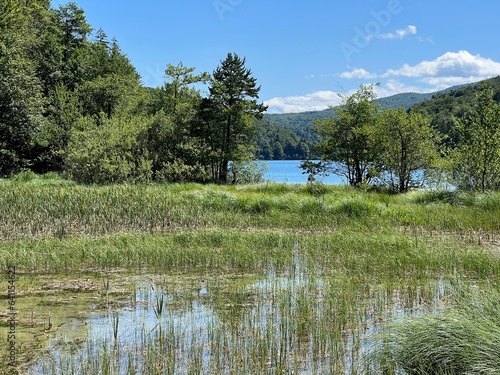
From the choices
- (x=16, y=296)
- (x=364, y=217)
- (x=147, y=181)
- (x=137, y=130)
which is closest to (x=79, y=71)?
(x=137, y=130)

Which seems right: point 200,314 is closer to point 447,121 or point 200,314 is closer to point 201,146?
point 201,146

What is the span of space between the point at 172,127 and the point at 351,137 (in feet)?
43.3

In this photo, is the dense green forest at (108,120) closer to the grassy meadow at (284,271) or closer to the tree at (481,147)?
the grassy meadow at (284,271)

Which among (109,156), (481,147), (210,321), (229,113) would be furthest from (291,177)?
(210,321)

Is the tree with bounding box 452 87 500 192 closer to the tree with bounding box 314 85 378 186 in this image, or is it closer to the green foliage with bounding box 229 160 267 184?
the tree with bounding box 314 85 378 186

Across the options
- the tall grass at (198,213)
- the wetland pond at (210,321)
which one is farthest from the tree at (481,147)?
the wetland pond at (210,321)

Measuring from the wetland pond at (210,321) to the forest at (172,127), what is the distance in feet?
42.1

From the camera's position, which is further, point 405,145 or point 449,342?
point 405,145

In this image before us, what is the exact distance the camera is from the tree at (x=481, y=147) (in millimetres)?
16828

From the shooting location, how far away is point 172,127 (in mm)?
32750

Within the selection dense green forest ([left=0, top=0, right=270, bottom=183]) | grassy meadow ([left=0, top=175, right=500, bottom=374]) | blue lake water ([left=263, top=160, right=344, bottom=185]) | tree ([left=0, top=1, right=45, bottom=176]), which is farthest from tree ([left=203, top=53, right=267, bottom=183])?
grassy meadow ([left=0, top=175, right=500, bottom=374])

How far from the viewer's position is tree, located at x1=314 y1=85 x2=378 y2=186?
26.1 meters

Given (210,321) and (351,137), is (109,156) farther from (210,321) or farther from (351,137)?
(210,321)

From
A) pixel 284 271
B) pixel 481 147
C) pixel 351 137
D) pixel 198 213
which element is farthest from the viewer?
pixel 351 137
